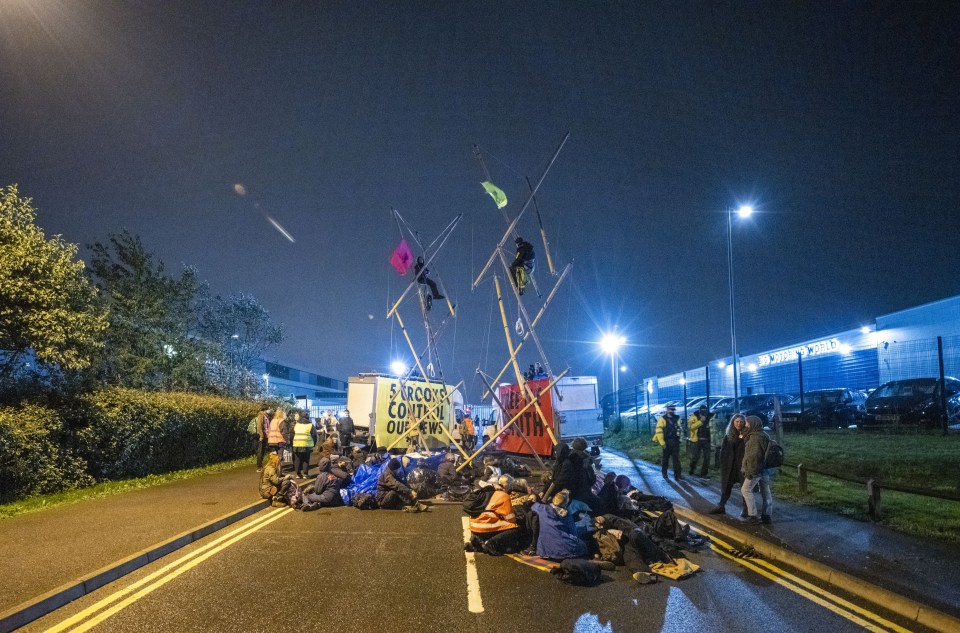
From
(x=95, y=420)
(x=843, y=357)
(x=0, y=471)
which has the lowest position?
(x=0, y=471)

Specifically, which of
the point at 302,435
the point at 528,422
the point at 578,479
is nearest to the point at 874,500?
the point at 578,479

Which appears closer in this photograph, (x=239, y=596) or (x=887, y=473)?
(x=239, y=596)

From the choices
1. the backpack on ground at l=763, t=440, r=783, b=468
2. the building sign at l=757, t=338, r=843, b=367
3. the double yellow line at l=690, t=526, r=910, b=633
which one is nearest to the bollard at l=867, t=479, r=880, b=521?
the backpack on ground at l=763, t=440, r=783, b=468

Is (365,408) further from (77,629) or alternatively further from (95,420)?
(77,629)

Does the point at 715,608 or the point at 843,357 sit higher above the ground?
the point at 843,357

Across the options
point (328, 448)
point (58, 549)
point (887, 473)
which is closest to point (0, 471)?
point (58, 549)

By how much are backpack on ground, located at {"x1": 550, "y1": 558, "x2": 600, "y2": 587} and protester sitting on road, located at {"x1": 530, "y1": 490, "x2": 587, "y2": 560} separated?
0.58m

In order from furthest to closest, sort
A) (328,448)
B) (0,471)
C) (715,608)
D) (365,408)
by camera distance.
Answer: (365,408)
(328,448)
(0,471)
(715,608)

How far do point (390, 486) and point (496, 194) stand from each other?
6777 millimetres

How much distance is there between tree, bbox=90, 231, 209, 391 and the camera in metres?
20.9

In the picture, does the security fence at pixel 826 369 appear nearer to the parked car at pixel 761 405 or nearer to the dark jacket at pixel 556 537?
the parked car at pixel 761 405

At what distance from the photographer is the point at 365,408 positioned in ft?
61.9

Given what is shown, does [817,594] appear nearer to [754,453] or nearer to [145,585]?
[754,453]

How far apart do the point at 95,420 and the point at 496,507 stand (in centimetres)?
929
